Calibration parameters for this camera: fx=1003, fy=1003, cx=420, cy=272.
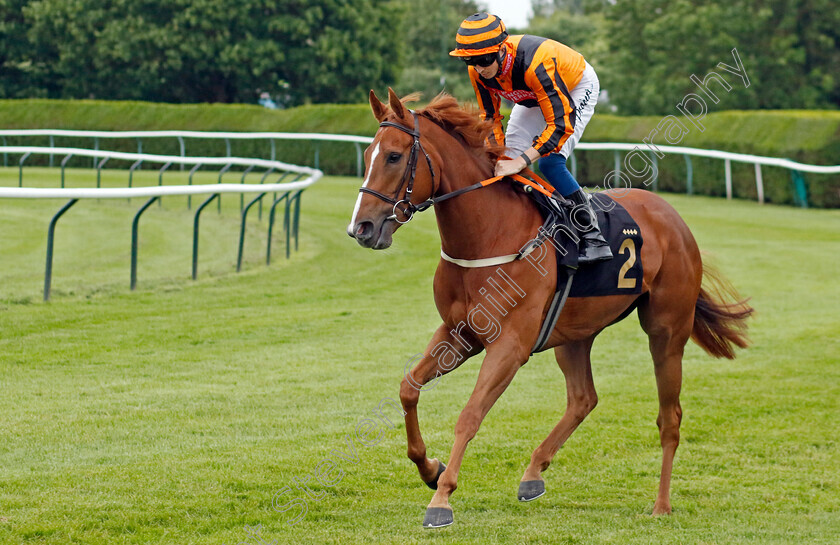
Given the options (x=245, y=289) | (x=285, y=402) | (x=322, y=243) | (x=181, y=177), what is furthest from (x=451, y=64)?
(x=285, y=402)

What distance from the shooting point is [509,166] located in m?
4.32

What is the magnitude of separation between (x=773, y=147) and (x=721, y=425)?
14325mm

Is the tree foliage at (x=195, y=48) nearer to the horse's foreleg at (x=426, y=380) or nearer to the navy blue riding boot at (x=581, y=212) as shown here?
the navy blue riding boot at (x=581, y=212)

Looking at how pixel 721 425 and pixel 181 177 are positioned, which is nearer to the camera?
pixel 721 425

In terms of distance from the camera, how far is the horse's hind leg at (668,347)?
4859 millimetres

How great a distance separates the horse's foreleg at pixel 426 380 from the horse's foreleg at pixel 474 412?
0.22 m

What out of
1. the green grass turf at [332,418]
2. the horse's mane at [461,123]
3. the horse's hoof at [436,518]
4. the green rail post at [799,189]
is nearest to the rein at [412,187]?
the horse's mane at [461,123]

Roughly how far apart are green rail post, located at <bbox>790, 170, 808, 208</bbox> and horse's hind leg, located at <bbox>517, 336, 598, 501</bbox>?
Result: 49.0 feet

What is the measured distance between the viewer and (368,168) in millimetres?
3943

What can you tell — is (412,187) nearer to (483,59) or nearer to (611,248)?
(483,59)

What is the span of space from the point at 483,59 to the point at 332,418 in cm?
244

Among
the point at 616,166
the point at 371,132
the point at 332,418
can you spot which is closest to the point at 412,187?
the point at 332,418

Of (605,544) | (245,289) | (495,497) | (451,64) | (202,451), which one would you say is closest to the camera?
(605,544)

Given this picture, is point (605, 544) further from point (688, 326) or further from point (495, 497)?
point (688, 326)
